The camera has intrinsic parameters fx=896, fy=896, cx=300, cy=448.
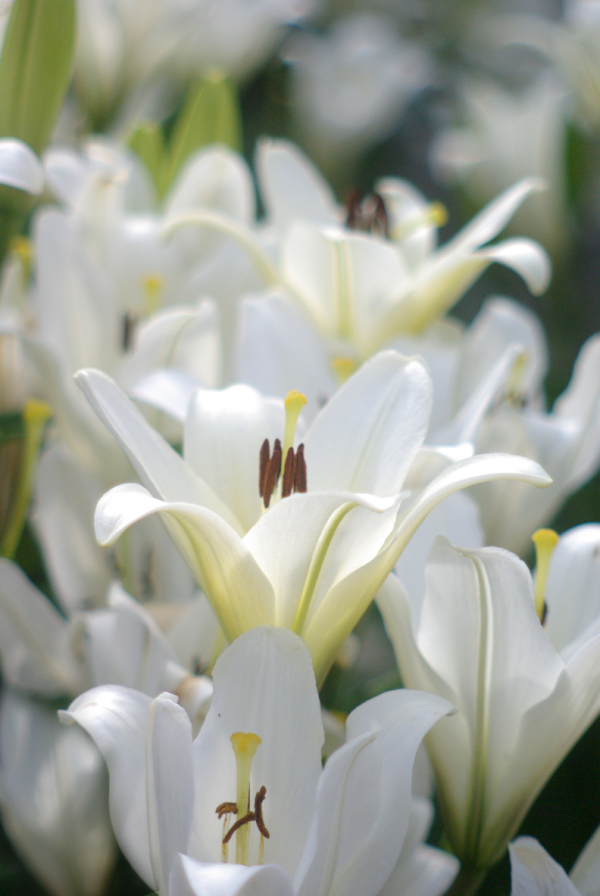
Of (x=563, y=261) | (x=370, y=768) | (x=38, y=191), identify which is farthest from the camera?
(x=563, y=261)

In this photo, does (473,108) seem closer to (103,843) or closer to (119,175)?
(119,175)

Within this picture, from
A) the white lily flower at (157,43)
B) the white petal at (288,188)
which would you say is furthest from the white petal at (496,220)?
the white lily flower at (157,43)

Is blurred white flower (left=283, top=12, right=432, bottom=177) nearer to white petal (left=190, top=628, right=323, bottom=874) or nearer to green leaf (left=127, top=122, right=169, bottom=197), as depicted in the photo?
green leaf (left=127, top=122, right=169, bottom=197)

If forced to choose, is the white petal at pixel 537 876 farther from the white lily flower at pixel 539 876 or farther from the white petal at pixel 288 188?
the white petal at pixel 288 188

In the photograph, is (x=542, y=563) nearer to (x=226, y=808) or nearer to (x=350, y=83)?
(x=226, y=808)

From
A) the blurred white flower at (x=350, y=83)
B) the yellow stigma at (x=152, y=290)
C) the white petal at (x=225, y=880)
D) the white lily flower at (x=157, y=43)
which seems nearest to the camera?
the white petal at (x=225, y=880)

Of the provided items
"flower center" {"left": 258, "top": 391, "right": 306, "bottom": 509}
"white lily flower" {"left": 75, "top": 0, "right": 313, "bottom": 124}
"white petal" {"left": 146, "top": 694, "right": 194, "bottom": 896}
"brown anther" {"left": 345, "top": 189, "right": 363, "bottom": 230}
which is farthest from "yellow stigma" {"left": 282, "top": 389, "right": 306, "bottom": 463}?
"white lily flower" {"left": 75, "top": 0, "right": 313, "bottom": 124}

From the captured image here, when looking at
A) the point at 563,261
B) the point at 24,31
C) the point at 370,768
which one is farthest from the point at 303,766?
the point at 563,261
